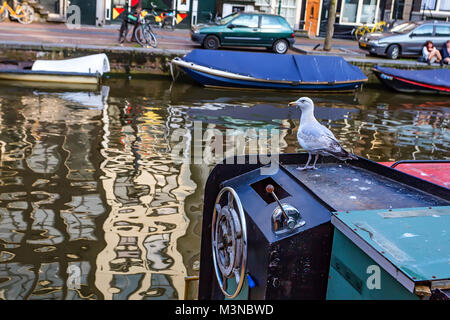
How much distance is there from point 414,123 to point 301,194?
Result: 11198mm

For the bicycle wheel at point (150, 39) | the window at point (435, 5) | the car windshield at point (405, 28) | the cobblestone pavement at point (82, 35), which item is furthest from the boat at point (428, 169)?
the window at point (435, 5)

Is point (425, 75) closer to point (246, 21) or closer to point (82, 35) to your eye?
point (246, 21)

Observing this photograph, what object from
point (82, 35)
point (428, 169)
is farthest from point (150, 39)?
point (428, 169)

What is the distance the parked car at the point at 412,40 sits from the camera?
21000 mm

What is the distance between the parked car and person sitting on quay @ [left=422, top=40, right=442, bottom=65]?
57cm

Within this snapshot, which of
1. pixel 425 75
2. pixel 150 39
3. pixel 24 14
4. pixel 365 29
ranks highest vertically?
pixel 365 29

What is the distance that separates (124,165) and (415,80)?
41.6 ft

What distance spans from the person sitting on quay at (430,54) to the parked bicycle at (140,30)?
10.1m

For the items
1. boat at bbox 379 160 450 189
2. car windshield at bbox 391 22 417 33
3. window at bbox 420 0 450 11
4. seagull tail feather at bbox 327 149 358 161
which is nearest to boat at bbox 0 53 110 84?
boat at bbox 379 160 450 189

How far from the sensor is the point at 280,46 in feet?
67.5

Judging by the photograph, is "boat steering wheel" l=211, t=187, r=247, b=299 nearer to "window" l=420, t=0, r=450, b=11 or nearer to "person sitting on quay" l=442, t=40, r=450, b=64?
"person sitting on quay" l=442, t=40, r=450, b=64

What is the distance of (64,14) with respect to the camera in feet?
82.9

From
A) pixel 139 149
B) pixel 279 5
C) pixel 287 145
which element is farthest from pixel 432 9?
pixel 139 149
